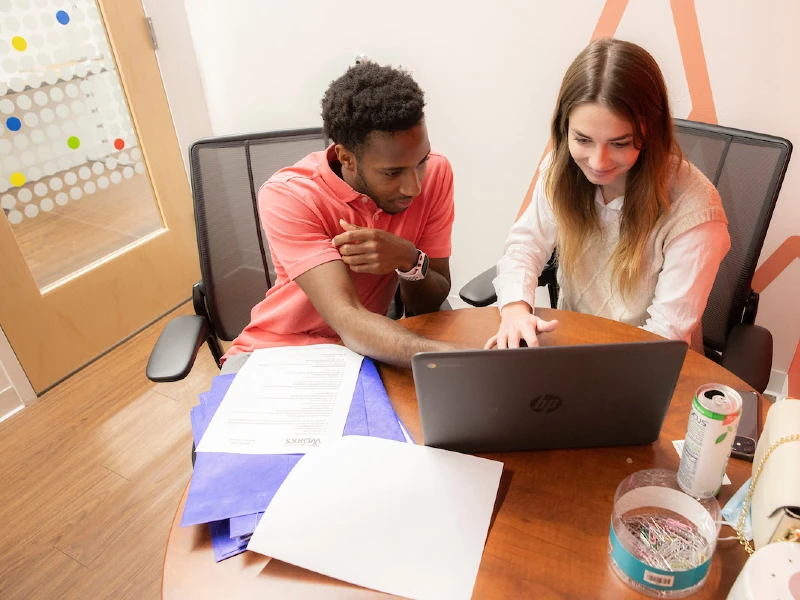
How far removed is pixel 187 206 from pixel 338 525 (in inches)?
88.6

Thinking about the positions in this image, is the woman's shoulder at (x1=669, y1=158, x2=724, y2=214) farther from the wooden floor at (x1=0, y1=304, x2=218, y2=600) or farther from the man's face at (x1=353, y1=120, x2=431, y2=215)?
the wooden floor at (x1=0, y1=304, x2=218, y2=600)

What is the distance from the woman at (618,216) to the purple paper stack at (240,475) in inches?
11.0

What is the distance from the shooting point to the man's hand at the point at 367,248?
1276mm

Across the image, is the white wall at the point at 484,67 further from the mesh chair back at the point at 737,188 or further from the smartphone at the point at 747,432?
the smartphone at the point at 747,432

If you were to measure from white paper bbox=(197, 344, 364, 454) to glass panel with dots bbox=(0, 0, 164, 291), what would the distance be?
4.94 feet

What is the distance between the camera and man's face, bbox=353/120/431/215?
4.04ft

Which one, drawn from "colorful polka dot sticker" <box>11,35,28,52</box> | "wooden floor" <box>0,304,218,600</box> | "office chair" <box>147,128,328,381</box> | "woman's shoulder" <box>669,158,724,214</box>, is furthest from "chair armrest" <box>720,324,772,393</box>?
"colorful polka dot sticker" <box>11,35,28,52</box>

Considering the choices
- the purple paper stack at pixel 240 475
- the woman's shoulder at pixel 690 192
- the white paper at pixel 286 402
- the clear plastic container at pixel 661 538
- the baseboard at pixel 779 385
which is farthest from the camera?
the baseboard at pixel 779 385

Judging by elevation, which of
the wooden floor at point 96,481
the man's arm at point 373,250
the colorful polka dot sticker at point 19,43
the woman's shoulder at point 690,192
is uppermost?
the colorful polka dot sticker at point 19,43

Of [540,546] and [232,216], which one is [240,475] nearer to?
[540,546]

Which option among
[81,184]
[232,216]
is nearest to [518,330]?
[232,216]

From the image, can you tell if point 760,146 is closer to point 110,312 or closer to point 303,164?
point 303,164

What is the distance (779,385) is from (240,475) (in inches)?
76.0

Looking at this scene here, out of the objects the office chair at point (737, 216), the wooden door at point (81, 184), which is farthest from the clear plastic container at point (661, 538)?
the wooden door at point (81, 184)
